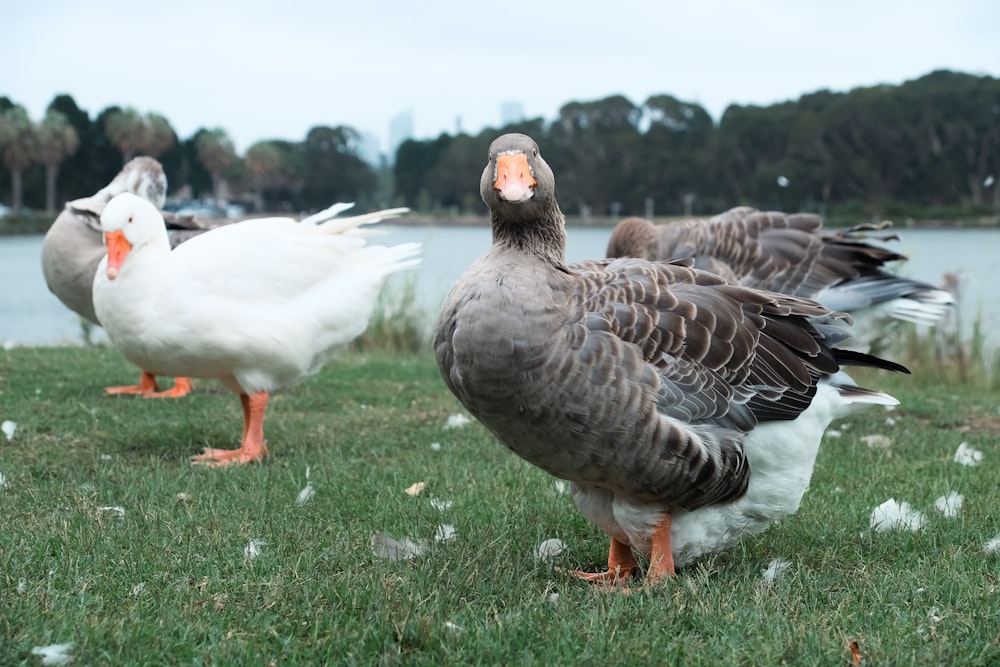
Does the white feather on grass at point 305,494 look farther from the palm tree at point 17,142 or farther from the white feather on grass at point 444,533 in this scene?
the palm tree at point 17,142

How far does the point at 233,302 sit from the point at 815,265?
15.2 ft

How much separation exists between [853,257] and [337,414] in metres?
4.30

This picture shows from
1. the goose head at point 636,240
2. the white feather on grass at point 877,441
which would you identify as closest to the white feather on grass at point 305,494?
the white feather on grass at point 877,441

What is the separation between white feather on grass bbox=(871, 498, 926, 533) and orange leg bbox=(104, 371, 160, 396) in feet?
17.8

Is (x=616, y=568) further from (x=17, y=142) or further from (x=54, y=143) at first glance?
(x=17, y=142)

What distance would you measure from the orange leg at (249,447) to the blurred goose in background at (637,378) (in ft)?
8.31

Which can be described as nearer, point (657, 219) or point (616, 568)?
point (616, 568)

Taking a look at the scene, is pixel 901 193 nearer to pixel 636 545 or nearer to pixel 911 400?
pixel 911 400

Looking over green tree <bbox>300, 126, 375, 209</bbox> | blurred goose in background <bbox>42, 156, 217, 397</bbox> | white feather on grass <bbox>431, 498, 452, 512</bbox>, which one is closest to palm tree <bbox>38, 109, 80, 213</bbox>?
green tree <bbox>300, 126, 375, 209</bbox>

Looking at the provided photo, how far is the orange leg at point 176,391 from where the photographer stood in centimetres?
746

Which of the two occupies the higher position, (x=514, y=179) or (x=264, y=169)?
(x=514, y=179)

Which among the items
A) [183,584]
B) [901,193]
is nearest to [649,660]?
[183,584]

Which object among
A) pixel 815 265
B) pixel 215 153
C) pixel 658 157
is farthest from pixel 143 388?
pixel 658 157

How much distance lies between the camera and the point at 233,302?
18.5ft
